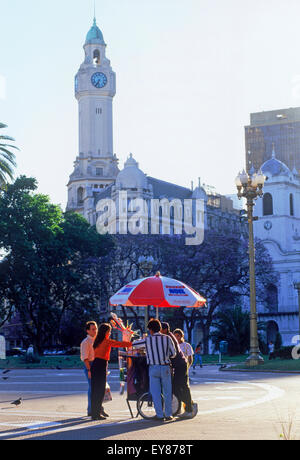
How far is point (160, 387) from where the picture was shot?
13.3 meters

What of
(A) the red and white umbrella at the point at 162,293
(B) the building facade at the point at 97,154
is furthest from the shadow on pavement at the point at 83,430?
(B) the building facade at the point at 97,154

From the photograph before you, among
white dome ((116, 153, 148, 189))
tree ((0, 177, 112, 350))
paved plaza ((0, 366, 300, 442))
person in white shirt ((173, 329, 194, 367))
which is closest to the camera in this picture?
paved plaza ((0, 366, 300, 442))

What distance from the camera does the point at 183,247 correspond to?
5625 cm

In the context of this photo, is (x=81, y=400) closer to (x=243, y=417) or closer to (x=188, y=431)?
(x=243, y=417)

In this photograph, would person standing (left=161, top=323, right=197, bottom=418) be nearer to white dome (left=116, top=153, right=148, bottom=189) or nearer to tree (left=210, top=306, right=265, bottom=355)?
tree (left=210, top=306, right=265, bottom=355)

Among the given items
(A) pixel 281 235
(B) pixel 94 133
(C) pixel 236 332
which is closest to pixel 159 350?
(C) pixel 236 332

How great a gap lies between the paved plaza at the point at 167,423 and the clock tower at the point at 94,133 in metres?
93.3

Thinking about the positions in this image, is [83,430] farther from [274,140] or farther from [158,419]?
[274,140]

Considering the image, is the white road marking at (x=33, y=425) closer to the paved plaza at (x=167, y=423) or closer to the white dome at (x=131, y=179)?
the paved plaza at (x=167, y=423)

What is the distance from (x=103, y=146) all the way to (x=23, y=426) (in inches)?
4131

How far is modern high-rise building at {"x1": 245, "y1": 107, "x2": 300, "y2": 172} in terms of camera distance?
137m

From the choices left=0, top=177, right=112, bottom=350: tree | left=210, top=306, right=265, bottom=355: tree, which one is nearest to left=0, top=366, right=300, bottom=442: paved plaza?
left=210, top=306, right=265, bottom=355: tree
